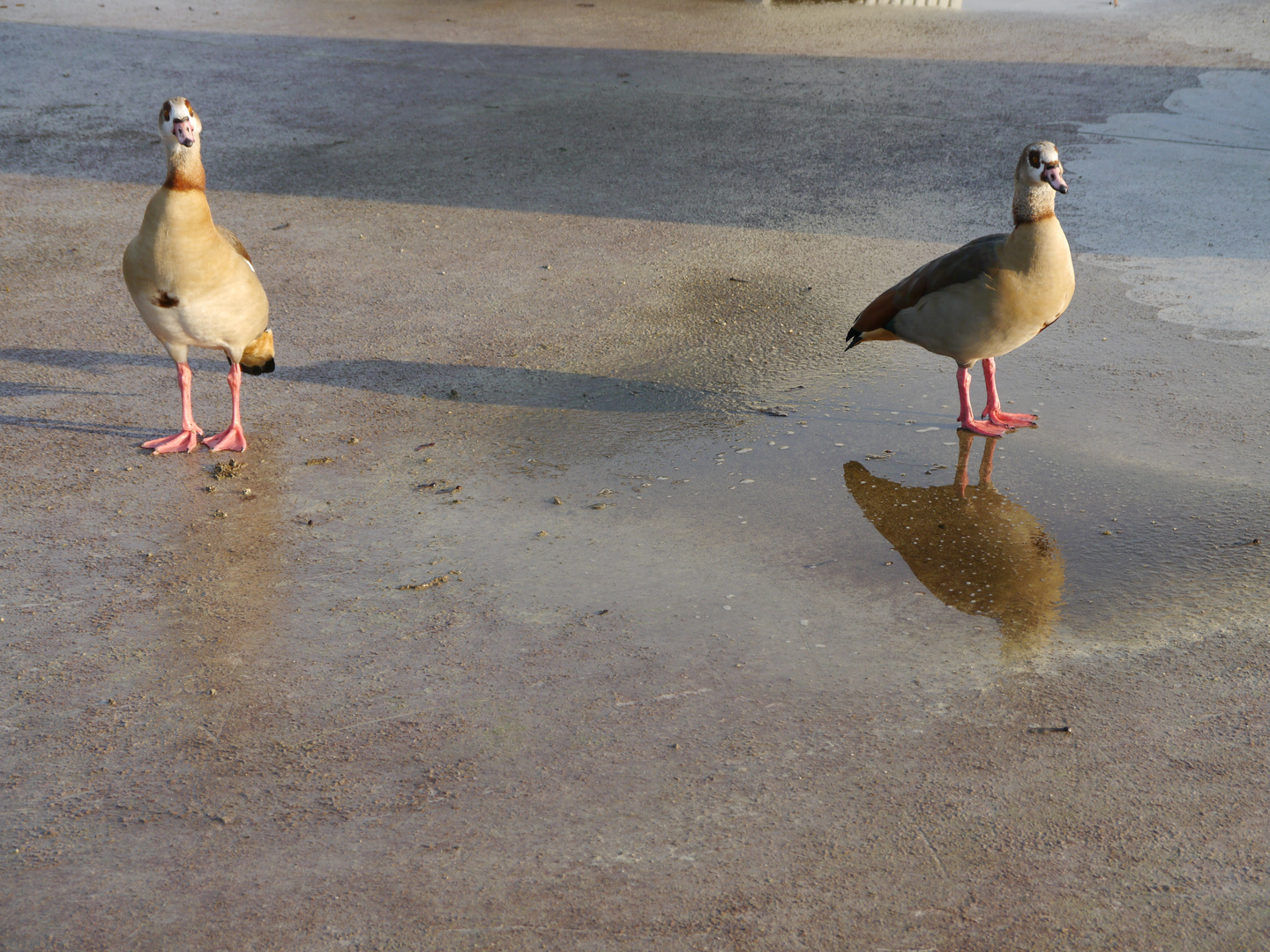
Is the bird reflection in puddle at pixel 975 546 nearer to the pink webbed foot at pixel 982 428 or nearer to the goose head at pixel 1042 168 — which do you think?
the pink webbed foot at pixel 982 428

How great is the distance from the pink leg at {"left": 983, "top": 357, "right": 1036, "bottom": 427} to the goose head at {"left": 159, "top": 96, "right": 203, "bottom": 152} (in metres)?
3.72

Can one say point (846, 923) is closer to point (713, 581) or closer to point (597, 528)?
point (713, 581)

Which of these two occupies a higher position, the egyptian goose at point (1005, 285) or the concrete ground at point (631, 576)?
the egyptian goose at point (1005, 285)

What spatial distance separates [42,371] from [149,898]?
3879mm

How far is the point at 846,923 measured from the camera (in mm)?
2838

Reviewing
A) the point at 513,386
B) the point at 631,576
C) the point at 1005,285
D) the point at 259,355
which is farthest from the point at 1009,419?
the point at 259,355

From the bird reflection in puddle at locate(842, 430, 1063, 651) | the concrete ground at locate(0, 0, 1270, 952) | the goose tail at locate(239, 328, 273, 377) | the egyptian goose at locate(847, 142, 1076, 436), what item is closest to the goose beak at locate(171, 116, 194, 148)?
the goose tail at locate(239, 328, 273, 377)

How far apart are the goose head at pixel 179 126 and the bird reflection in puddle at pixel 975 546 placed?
316 cm

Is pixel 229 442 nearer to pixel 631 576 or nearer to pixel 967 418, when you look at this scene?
pixel 631 576

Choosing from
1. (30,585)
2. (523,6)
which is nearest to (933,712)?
(30,585)

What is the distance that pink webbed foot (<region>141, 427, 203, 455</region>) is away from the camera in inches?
203

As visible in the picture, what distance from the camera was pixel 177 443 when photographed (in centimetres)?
516

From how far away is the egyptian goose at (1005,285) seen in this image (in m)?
4.95

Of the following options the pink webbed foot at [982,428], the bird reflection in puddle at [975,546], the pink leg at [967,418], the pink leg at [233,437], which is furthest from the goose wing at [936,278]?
the pink leg at [233,437]
